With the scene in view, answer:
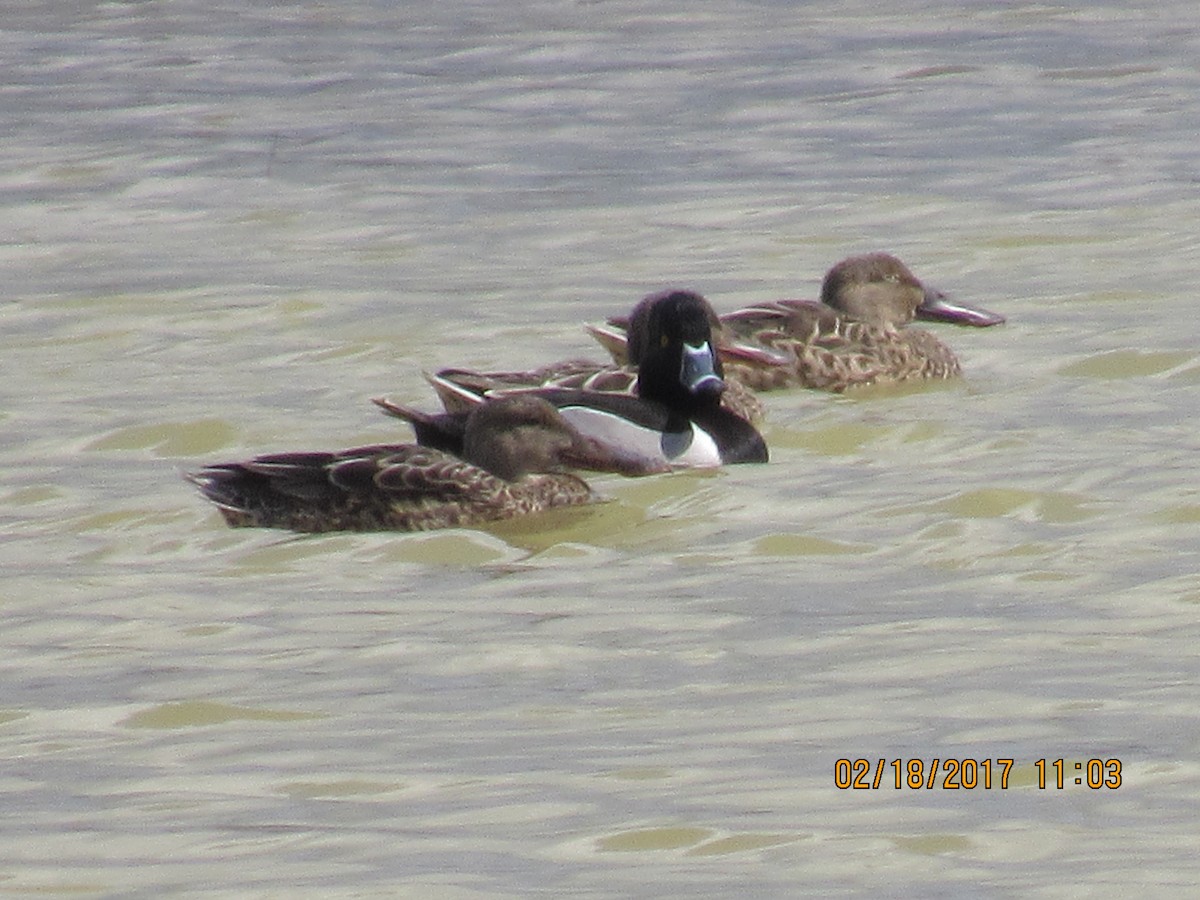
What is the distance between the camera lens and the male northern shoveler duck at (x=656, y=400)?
10.5 metres

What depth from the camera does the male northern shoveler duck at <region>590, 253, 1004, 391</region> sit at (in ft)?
39.7

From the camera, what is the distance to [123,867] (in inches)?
244

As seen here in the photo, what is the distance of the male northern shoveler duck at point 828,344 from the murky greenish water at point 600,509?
16cm

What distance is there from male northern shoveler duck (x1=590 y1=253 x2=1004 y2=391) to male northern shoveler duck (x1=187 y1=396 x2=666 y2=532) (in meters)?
1.81

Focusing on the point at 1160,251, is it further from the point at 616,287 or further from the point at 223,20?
the point at 223,20

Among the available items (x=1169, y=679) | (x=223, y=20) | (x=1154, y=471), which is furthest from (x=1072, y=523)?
(x=223, y=20)
